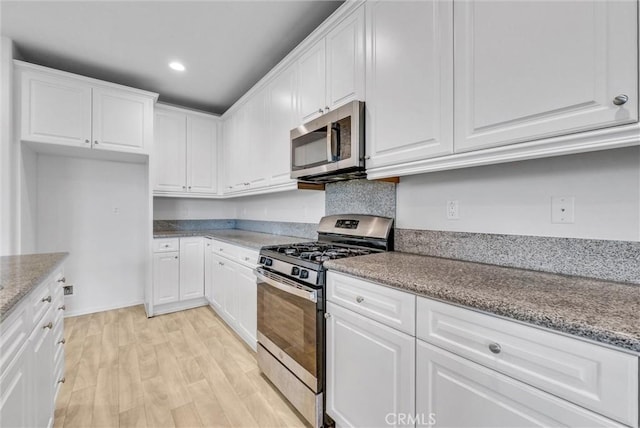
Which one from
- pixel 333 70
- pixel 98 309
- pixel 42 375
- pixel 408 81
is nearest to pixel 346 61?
pixel 333 70

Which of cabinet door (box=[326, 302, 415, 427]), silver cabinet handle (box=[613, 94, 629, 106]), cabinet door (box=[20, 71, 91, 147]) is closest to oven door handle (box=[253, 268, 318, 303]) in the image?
cabinet door (box=[326, 302, 415, 427])

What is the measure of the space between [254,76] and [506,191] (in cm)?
265

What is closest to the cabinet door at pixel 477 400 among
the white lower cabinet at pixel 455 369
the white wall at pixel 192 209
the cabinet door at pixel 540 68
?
the white lower cabinet at pixel 455 369

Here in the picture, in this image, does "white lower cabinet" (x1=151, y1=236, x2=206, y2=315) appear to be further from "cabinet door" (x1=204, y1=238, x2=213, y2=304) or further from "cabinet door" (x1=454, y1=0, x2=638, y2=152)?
"cabinet door" (x1=454, y1=0, x2=638, y2=152)

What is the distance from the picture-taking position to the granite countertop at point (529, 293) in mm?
669

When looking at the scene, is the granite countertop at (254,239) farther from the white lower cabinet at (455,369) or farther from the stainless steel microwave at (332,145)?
the white lower cabinet at (455,369)

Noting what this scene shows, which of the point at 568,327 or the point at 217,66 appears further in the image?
the point at 217,66

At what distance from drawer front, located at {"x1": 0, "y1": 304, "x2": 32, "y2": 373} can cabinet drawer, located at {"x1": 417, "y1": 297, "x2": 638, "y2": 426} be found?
4.46 feet

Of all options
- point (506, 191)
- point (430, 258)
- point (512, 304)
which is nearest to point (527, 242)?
point (506, 191)

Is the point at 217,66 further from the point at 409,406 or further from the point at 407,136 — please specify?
the point at 409,406

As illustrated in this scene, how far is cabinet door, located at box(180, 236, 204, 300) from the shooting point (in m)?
3.22

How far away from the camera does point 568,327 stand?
0.69 meters

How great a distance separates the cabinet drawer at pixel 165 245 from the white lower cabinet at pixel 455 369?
7.93 ft

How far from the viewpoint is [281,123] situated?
2404 mm
